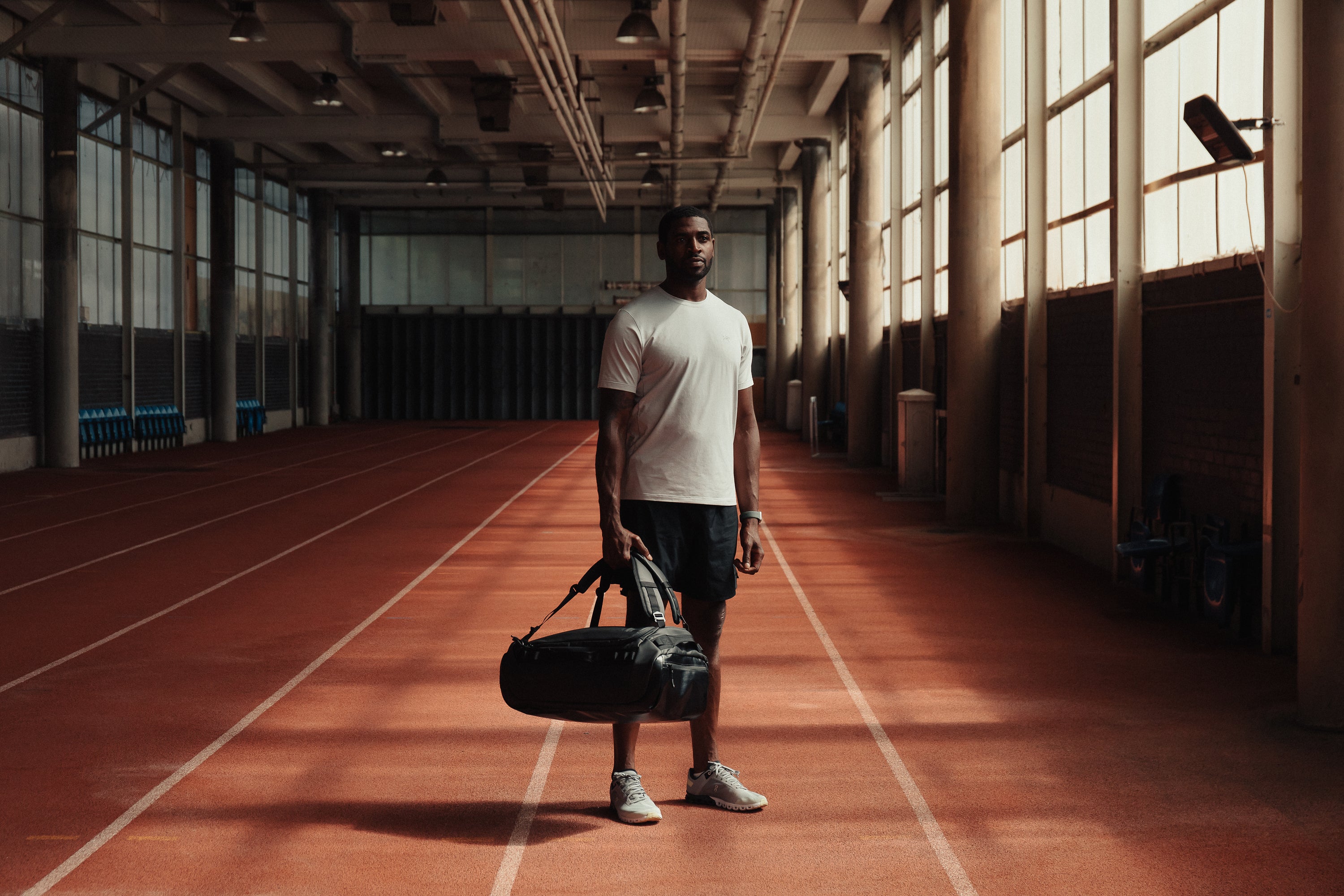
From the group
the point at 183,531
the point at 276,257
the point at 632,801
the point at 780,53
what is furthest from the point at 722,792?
the point at 276,257

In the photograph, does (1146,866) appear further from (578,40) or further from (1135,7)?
(578,40)

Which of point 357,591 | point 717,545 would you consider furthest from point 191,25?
point 717,545

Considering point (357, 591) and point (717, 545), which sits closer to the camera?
point (717, 545)

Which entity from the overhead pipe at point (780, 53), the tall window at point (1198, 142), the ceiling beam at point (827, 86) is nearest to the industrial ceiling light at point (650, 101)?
the overhead pipe at point (780, 53)

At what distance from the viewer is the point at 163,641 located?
8695 mm

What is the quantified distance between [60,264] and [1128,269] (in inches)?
748

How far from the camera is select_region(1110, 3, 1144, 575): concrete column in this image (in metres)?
11.1

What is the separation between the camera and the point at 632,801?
4953 millimetres

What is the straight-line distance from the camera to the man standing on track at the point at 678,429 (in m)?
4.65

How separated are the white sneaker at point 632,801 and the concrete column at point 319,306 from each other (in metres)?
39.2

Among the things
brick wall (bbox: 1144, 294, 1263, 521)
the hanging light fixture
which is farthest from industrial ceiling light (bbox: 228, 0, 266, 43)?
the hanging light fixture

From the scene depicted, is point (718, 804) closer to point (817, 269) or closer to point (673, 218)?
point (673, 218)

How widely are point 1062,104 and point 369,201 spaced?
114 ft

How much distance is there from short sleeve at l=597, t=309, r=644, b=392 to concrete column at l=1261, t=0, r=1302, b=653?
189 inches
